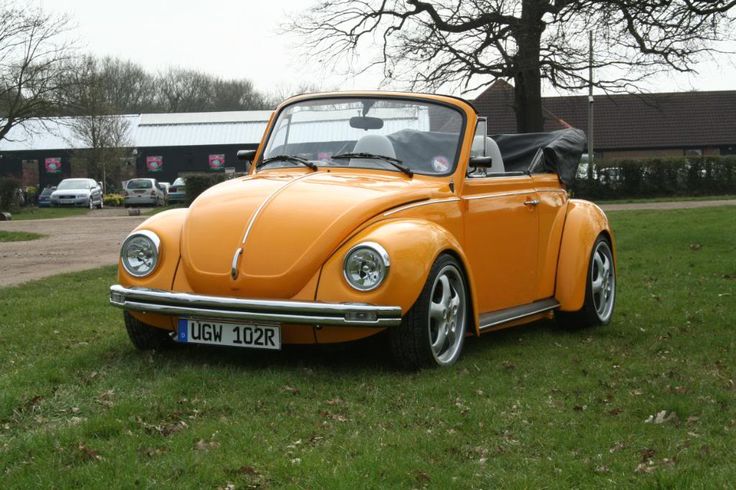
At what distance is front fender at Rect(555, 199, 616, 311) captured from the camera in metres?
8.42

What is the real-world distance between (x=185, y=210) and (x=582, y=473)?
3.67 metres

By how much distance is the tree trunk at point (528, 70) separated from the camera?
75.8 feet

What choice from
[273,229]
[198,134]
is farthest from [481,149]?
[198,134]

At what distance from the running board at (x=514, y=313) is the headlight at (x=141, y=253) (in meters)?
2.22

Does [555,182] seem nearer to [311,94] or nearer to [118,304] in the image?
[311,94]

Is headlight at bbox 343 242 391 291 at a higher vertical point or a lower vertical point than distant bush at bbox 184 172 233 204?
higher

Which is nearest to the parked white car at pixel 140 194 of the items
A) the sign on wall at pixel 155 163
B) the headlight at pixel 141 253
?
the sign on wall at pixel 155 163

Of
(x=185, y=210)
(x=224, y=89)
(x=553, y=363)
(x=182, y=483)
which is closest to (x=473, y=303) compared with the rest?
(x=553, y=363)

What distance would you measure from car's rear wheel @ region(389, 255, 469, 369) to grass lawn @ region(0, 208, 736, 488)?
11cm

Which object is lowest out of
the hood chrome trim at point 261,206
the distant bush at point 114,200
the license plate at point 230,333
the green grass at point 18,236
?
the distant bush at point 114,200

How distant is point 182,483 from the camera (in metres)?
4.22

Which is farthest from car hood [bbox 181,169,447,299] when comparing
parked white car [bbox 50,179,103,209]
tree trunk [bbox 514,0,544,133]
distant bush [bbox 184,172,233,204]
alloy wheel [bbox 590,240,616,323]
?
parked white car [bbox 50,179,103,209]

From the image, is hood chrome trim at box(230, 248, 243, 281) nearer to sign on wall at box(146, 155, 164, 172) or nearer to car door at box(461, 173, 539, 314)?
car door at box(461, 173, 539, 314)

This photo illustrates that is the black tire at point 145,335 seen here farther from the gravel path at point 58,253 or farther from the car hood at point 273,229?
the gravel path at point 58,253
